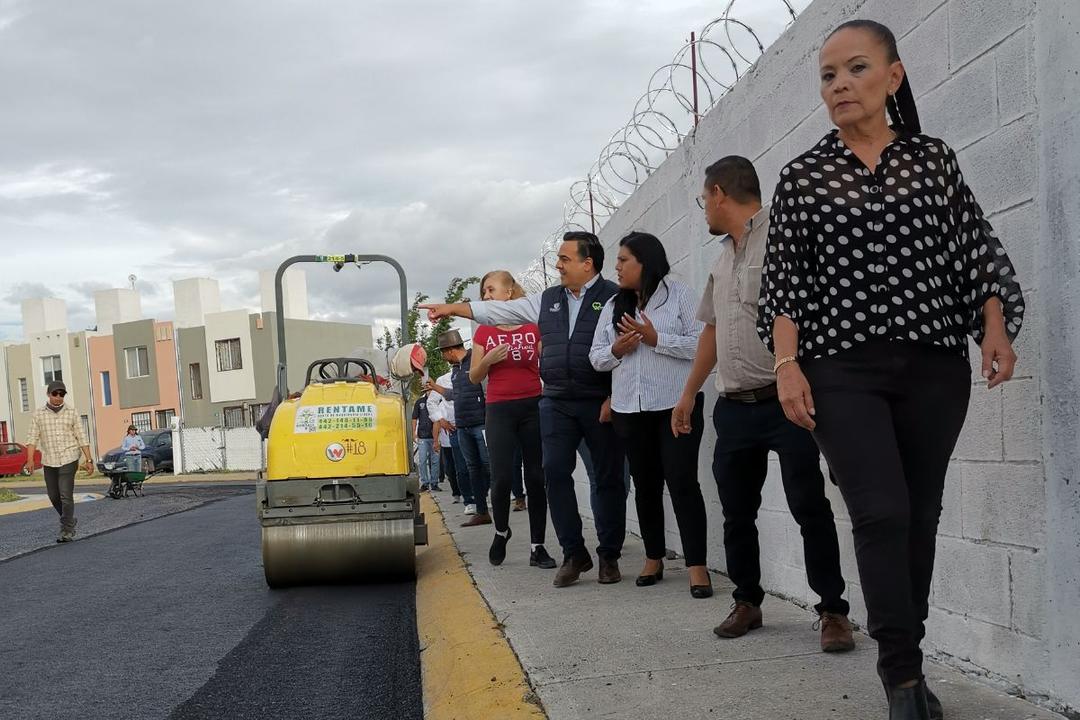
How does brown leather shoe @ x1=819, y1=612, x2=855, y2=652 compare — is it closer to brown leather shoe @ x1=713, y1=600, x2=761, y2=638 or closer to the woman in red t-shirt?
brown leather shoe @ x1=713, y1=600, x2=761, y2=638

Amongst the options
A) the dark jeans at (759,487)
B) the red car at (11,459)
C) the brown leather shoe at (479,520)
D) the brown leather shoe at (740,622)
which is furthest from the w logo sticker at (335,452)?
the red car at (11,459)

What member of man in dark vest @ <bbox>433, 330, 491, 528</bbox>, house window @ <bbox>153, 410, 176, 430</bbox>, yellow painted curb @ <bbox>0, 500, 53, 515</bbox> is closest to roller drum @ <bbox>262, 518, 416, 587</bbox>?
man in dark vest @ <bbox>433, 330, 491, 528</bbox>

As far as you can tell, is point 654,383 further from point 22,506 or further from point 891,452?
point 22,506

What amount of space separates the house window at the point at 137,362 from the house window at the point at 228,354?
160 inches

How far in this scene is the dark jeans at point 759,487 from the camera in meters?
4.16

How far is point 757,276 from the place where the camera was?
14.0ft

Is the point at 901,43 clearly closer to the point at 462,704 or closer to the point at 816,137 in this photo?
the point at 816,137

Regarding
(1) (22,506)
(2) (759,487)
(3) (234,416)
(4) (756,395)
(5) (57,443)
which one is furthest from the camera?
(3) (234,416)

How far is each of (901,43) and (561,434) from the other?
3103 mm

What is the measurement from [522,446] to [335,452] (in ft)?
3.93

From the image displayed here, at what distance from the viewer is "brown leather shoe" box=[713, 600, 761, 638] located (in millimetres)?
4375

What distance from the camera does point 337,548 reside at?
6902 millimetres

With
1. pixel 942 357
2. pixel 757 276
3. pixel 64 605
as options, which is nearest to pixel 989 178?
pixel 942 357

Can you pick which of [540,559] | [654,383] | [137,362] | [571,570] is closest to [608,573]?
[571,570]
